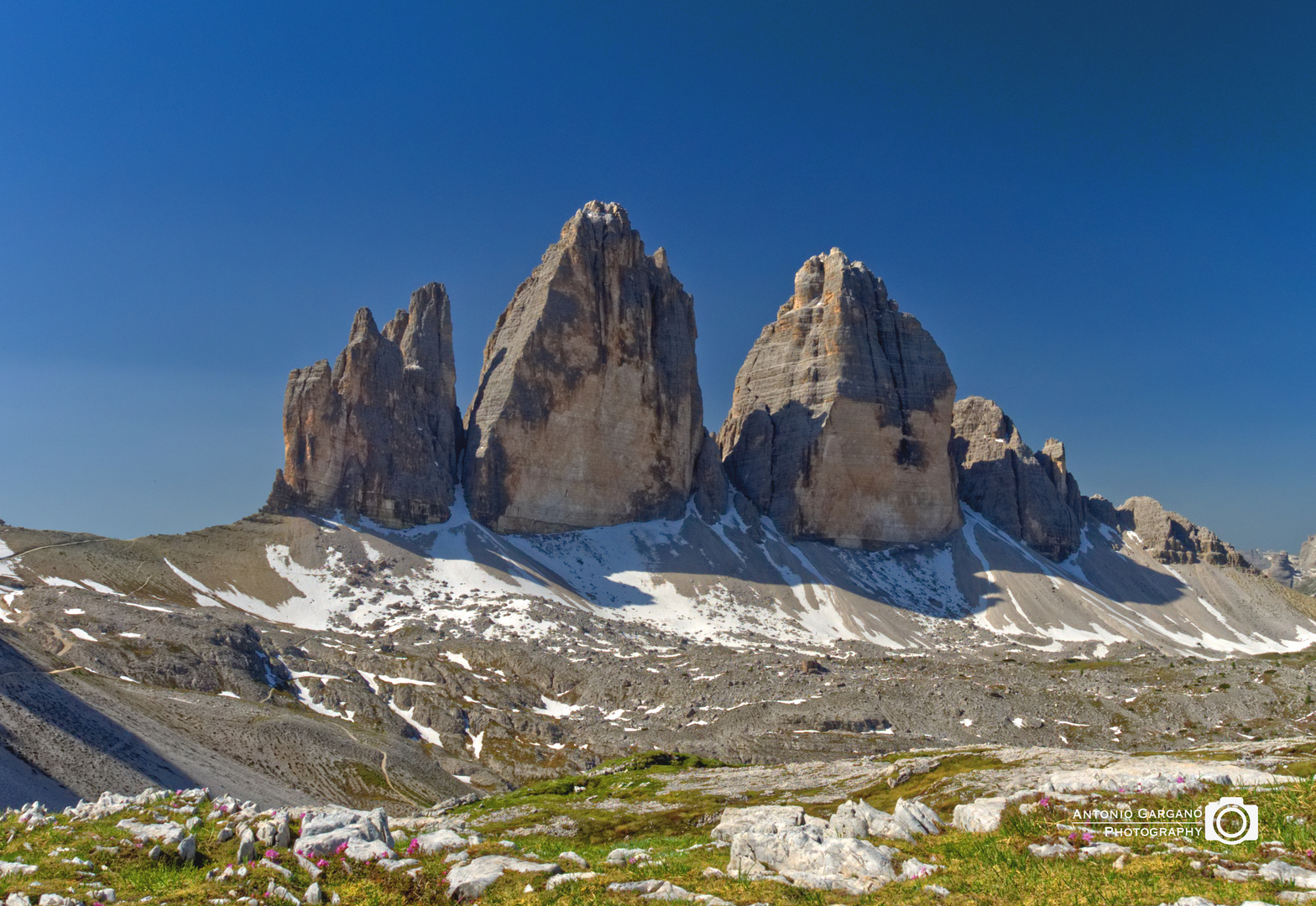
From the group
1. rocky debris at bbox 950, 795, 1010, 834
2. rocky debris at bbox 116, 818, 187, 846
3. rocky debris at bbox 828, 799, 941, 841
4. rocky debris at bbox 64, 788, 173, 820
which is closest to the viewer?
rocky debris at bbox 950, 795, 1010, 834

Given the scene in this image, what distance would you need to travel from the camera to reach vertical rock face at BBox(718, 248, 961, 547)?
15562 cm

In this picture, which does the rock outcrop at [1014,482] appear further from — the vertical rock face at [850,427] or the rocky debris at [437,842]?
the rocky debris at [437,842]

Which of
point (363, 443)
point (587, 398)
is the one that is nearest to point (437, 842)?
point (363, 443)

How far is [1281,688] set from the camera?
77.8 meters

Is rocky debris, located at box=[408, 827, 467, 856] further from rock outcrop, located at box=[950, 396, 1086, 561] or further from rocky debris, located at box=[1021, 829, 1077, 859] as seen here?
rock outcrop, located at box=[950, 396, 1086, 561]

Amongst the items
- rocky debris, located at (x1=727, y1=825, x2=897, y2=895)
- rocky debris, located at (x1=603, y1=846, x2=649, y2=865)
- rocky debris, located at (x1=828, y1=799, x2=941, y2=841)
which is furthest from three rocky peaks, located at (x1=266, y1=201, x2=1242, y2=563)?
rocky debris, located at (x1=727, y1=825, x2=897, y2=895)

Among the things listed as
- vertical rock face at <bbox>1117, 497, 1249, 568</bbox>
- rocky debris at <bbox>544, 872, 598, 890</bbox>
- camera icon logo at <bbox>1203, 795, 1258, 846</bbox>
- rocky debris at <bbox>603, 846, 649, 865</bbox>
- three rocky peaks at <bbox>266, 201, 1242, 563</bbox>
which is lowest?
rocky debris at <bbox>603, 846, 649, 865</bbox>

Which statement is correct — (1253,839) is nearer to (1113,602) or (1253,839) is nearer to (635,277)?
(635,277)

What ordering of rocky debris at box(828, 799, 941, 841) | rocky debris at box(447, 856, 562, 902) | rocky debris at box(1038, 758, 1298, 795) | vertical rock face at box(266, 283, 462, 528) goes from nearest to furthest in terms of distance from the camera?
1. rocky debris at box(447, 856, 562, 902)
2. rocky debris at box(828, 799, 941, 841)
3. rocky debris at box(1038, 758, 1298, 795)
4. vertical rock face at box(266, 283, 462, 528)

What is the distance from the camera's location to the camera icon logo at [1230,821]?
42.7 feet

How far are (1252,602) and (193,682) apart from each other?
17374 centimetres

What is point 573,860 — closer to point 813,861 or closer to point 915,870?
point 813,861

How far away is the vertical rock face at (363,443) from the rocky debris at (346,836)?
115m

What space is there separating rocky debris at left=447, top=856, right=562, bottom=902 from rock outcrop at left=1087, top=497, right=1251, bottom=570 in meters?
192
